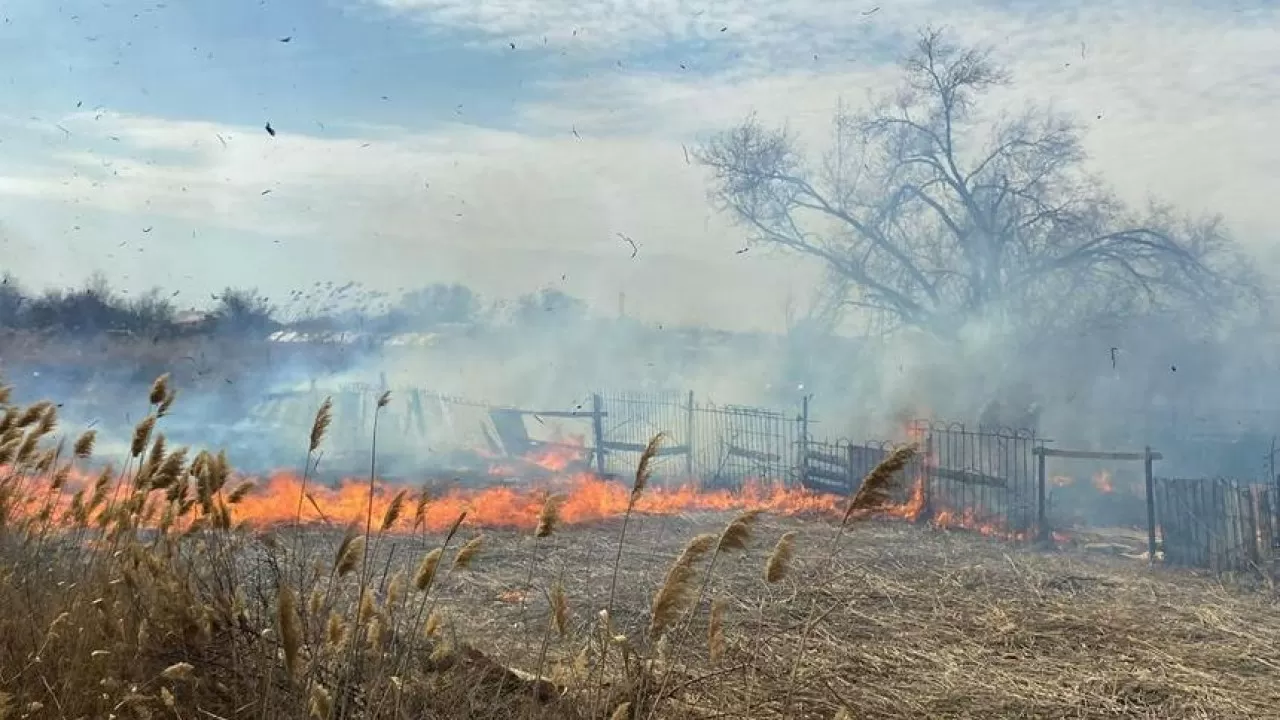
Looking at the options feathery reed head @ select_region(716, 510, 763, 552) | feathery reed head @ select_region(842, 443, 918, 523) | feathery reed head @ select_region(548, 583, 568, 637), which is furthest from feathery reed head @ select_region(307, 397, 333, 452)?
feathery reed head @ select_region(842, 443, 918, 523)

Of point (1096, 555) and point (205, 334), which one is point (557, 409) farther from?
point (1096, 555)

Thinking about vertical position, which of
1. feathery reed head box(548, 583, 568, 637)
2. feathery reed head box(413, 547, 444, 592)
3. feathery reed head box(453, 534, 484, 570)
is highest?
feathery reed head box(453, 534, 484, 570)

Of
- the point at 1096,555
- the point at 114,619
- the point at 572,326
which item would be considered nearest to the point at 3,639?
the point at 114,619

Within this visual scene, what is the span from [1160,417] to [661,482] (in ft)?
38.5

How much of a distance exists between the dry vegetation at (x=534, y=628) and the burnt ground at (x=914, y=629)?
3 cm

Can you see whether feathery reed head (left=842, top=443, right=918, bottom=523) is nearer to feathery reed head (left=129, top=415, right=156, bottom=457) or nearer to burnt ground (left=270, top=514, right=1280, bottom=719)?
burnt ground (left=270, top=514, right=1280, bottom=719)

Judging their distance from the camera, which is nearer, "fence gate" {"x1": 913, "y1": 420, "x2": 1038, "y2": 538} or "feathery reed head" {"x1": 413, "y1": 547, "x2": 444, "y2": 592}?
"feathery reed head" {"x1": 413, "y1": 547, "x2": 444, "y2": 592}

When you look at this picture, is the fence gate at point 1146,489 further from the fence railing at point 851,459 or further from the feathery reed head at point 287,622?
Result: the feathery reed head at point 287,622

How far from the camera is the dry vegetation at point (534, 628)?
3332 mm

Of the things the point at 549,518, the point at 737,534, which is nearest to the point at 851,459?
the point at 549,518

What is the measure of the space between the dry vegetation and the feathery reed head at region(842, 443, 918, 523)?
1cm

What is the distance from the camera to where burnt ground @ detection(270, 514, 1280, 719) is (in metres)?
5.21

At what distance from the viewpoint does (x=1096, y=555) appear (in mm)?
12852

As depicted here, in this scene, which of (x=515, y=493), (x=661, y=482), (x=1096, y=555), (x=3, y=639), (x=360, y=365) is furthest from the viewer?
(x=360, y=365)
